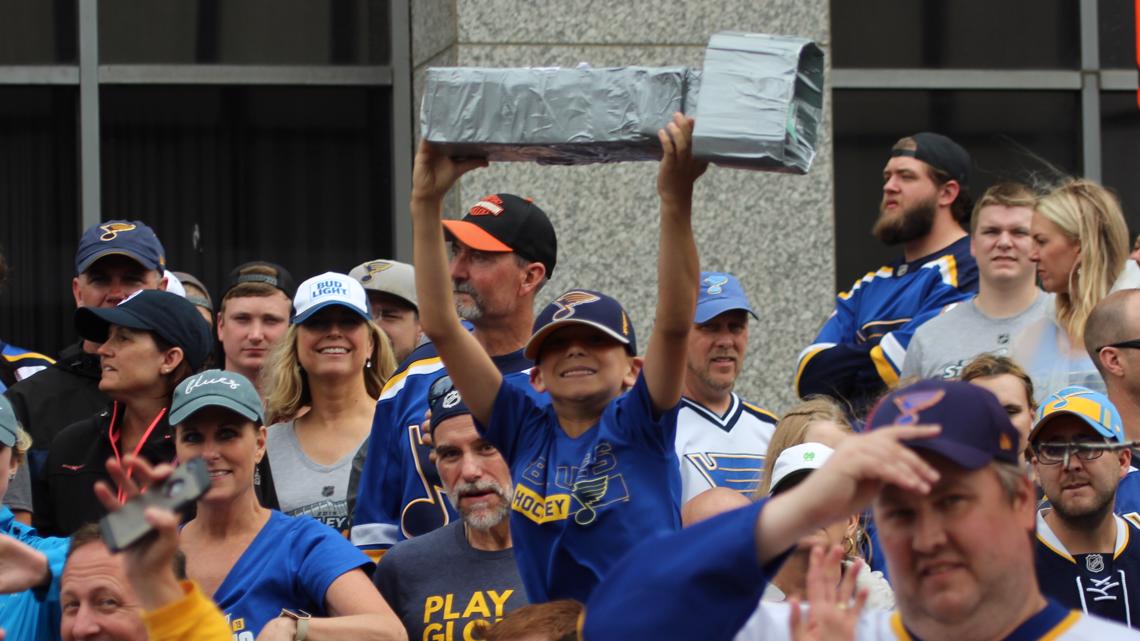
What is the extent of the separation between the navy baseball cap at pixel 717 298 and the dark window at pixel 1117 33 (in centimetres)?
430

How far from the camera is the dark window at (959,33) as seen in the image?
9656 mm

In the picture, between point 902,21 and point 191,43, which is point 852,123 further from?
point 191,43

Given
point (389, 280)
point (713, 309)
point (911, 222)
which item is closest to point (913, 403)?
point (713, 309)

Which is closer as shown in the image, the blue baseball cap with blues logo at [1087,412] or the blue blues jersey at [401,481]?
the blue baseball cap with blues logo at [1087,412]

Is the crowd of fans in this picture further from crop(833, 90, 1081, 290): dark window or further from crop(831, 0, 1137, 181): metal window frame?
crop(831, 0, 1137, 181): metal window frame

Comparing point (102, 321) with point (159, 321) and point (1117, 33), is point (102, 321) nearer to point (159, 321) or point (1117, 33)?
point (159, 321)

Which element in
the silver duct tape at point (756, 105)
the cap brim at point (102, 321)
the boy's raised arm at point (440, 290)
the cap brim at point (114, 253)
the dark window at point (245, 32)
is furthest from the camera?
the dark window at point (245, 32)

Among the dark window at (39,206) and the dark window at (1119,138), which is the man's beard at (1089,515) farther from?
the dark window at (39,206)

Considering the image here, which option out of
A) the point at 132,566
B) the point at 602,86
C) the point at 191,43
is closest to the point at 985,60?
the point at 191,43

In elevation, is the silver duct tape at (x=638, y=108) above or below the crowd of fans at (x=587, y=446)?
above

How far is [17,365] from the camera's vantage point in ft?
22.9

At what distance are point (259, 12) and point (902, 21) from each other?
3301mm

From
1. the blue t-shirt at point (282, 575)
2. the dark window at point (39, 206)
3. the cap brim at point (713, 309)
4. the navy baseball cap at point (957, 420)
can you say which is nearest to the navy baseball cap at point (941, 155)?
the cap brim at point (713, 309)

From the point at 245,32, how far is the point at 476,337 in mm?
4304
